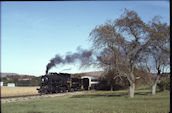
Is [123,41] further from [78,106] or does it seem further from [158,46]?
[78,106]

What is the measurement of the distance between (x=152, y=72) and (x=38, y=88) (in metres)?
15.8

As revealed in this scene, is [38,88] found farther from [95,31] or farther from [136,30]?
[136,30]

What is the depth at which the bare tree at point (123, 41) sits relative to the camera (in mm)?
18969

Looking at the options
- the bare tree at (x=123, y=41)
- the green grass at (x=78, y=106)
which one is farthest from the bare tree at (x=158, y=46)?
the green grass at (x=78, y=106)

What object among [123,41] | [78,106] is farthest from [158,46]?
[78,106]

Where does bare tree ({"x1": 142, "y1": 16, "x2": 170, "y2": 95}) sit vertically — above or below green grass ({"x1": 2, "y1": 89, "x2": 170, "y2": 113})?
above

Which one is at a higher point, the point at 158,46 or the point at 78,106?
the point at 158,46

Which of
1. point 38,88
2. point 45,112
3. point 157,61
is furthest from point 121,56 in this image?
point 45,112

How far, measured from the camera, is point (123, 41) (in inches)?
768

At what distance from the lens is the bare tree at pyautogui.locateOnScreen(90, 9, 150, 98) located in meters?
19.0

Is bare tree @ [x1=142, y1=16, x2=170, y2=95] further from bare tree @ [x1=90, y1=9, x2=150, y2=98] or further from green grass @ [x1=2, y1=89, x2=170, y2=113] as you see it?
green grass @ [x1=2, y1=89, x2=170, y2=113]

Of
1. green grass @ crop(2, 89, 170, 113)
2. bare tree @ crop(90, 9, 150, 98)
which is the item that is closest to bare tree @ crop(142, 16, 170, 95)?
bare tree @ crop(90, 9, 150, 98)

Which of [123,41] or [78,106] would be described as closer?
[78,106]

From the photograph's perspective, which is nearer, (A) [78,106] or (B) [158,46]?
(A) [78,106]
